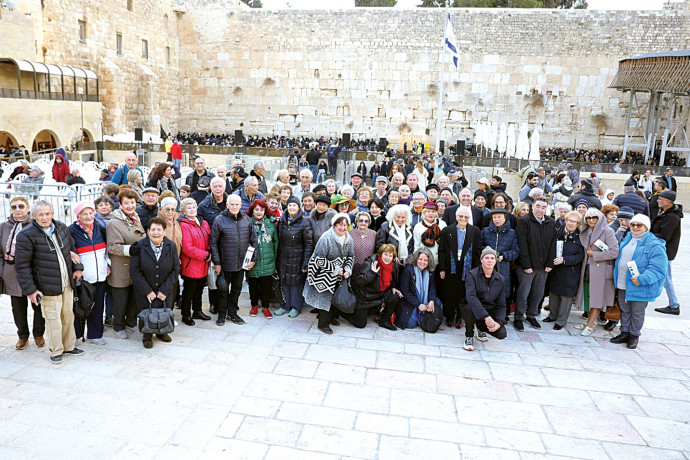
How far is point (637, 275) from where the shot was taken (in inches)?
196

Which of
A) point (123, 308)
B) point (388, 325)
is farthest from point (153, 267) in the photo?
point (388, 325)

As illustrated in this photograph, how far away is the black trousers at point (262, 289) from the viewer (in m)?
5.68

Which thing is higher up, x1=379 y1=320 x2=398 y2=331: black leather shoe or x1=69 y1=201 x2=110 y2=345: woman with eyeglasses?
x1=69 y1=201 x2=110 y2=345: woman with eyeglasses

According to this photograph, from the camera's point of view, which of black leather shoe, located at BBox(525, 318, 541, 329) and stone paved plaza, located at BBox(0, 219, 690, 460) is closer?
stone paved plaza, located at BBox(0, 219, 690, 460)

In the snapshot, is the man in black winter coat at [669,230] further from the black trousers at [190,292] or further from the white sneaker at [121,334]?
the white sneaker at [121,334]

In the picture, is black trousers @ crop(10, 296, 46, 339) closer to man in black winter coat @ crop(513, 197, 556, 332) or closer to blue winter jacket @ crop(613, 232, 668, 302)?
man in black winter coat @ crop(513, 197, 556, 332)

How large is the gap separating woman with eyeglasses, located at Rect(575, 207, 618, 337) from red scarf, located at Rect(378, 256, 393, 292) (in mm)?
2134

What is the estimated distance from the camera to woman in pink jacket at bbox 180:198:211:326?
5.11 metres

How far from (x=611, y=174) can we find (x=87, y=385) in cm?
1476

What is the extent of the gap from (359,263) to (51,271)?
2.88 metres

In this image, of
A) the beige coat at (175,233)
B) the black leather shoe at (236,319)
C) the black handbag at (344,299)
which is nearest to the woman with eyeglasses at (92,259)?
the beige coat at (175,233)

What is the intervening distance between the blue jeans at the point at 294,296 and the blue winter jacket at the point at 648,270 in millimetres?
3452

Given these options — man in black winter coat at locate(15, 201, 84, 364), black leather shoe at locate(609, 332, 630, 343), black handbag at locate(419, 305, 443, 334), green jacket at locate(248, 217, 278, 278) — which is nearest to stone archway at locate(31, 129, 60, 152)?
green jacket at locate(248, 217, 278, 278)

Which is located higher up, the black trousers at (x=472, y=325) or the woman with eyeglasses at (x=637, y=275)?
the woman with eyeglasses at (x=637, y=275)
